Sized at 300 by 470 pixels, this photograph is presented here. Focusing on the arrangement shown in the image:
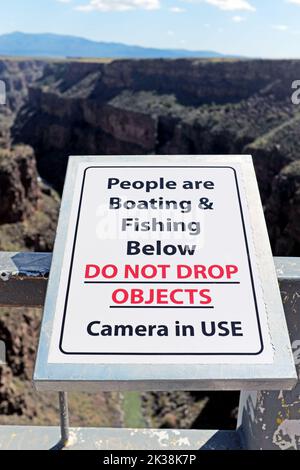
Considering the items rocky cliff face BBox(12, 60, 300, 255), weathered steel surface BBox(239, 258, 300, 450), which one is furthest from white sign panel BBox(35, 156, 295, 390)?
rocky cliff face BBox(12, 60, 300, 255)

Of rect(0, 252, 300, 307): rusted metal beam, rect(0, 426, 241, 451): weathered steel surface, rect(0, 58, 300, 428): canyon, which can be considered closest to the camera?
rect(0, 252, 300, 307): rusted metal beam

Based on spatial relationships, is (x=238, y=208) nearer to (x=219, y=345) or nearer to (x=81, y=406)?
(x=219, y=345)

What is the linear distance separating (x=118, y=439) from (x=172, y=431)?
0.99 ft

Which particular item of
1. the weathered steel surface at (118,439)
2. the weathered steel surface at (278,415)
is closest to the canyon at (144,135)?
the weathered steel surface at (118,439)

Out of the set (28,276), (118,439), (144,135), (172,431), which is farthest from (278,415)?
(144,135)

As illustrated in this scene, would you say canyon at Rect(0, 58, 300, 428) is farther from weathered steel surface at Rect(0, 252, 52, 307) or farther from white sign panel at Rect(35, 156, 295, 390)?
white sign panel at Rect(35, 156, 295, 390)

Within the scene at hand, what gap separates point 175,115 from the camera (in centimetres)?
4947

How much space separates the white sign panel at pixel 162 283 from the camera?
1739mm

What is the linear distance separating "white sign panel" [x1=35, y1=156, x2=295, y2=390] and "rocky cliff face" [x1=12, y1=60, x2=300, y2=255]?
81.9ft

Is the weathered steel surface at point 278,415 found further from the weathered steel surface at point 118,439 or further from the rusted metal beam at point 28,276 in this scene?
the weathered steel surface at point 118,439

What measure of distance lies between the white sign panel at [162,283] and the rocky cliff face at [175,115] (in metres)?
25.0

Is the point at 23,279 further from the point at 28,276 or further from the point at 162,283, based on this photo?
the point at 162,283

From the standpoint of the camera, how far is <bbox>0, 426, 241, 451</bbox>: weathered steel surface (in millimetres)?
2514

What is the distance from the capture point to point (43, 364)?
1749 millimetres
